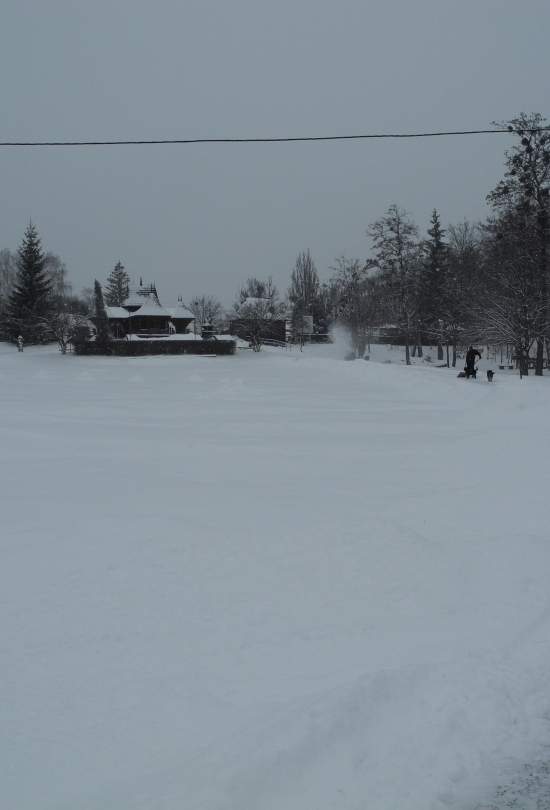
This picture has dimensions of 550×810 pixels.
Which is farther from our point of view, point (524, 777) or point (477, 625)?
point (477, 625)

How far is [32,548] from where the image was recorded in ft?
19.3

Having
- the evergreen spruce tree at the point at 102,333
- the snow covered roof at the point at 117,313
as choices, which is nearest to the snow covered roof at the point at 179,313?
the snow covered roof at the point at 117,313

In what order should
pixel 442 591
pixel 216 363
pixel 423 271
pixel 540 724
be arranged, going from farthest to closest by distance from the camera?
pixel 423 271 < pixel 216 363 < pixel 442 591 < pixel 540 724

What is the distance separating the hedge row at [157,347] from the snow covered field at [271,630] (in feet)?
139

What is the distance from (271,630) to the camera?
4.55 metres

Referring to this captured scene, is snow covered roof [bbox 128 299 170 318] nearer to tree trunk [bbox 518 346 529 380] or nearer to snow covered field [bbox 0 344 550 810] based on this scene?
tree trunk [bbox 518 346 529 380]

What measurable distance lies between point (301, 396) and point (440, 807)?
62.6ft

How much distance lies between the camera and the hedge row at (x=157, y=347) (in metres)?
51.4

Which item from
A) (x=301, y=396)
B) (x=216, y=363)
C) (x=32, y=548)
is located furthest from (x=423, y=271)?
(x=32, y=548)

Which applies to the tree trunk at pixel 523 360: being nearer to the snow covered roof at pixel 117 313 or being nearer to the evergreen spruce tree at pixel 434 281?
the evergreen spruce tree at pixel 434 281

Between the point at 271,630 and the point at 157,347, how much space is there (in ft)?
163

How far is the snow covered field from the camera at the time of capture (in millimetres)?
3123

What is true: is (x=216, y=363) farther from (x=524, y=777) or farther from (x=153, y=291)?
(x=524, y=777)

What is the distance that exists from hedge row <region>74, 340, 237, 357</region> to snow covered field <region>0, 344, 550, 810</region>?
42480 millimetres
